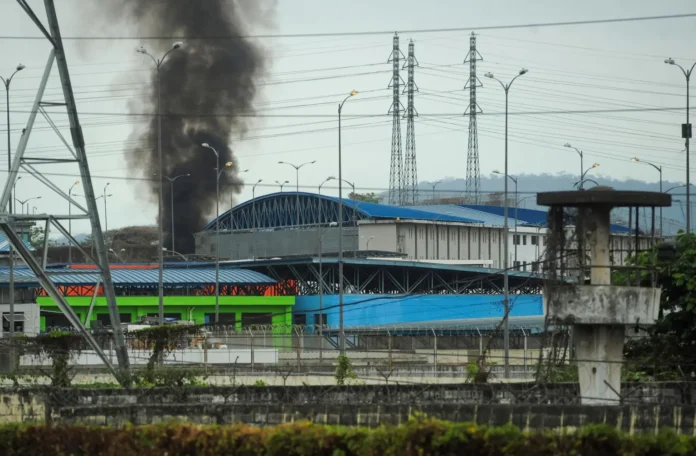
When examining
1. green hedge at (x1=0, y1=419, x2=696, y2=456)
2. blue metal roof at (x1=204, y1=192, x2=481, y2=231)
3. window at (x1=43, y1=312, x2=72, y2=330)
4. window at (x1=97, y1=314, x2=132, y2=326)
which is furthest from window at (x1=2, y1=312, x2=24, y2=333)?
green hedge at (x1=0, y1=419, x2=696, y2=456)

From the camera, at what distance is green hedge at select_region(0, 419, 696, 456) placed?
649 inches

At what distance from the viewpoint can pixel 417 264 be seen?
82.6m

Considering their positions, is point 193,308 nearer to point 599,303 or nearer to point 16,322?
A: point 16,322

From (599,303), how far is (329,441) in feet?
28.2

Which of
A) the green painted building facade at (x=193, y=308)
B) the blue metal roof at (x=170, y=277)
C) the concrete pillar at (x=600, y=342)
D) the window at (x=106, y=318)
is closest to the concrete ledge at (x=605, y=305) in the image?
the concrete pillar at (x=600, y=342)

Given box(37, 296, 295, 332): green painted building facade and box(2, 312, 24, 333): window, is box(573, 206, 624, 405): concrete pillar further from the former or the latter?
box(37, 296, 295, 332): green painted building facade

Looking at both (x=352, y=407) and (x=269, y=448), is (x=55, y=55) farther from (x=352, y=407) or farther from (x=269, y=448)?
(x=269, y=448)

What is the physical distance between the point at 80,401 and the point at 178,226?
9664 centimetres

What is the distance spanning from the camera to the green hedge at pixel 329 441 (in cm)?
1648

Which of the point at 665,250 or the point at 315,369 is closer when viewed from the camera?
the point at 665,250

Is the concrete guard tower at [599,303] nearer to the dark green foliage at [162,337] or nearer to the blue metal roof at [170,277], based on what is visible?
the dark green foliage at [162,337]

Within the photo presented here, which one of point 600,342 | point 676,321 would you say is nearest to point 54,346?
point 676,321

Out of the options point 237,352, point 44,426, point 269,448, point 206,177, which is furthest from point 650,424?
point 206,177

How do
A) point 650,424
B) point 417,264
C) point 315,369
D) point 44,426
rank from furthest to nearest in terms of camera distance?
point 417,264
point 315,369
point 650,424
point 44,426
